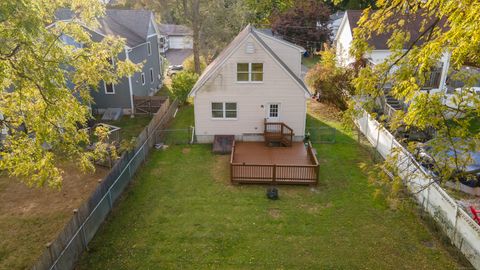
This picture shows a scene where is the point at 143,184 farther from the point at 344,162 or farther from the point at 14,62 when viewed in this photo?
the point at 344,162

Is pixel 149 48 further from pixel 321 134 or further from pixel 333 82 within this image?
pixel 321 134

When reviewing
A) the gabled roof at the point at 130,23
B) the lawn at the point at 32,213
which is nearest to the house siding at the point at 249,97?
the lawn at the point at 32,213

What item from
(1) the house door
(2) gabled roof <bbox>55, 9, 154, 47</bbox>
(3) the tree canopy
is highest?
(3) the tree canopy

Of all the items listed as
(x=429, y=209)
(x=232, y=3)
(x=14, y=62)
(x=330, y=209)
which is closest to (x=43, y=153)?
(x=14, y=62)

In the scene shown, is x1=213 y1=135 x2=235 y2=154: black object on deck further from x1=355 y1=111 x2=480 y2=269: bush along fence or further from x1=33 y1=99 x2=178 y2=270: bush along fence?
x1=355 y1=111 x2=480 y2=269: bush along fence

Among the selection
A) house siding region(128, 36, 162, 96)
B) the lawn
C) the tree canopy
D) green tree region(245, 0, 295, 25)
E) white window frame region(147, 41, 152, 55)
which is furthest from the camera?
green tree region(245, 0, 295, 25)

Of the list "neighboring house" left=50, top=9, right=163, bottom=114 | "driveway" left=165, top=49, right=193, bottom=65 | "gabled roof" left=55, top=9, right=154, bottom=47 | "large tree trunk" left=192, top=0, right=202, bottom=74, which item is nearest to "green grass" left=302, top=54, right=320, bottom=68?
"large tree trunk" left=192, top=0, right=202, bottom=74

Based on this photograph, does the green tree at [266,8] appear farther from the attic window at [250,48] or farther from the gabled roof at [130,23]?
the attic window at [250,48]
